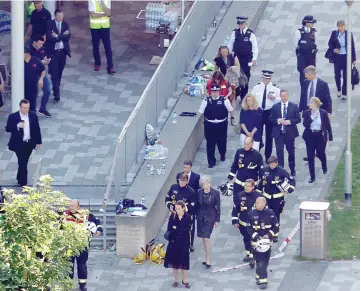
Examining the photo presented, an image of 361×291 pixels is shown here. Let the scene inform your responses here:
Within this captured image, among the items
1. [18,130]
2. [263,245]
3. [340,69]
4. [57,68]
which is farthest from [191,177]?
[340,69]

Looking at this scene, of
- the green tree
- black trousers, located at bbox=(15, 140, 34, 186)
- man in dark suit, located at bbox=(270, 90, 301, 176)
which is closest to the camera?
the green tree

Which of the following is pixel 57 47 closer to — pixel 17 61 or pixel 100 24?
pixel 100 24

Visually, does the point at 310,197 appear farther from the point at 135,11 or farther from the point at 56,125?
the point at 135,11

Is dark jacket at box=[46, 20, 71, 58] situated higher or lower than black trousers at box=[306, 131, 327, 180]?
higher

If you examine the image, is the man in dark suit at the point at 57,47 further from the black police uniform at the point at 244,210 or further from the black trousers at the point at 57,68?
the black police uniform at the point at 244,210

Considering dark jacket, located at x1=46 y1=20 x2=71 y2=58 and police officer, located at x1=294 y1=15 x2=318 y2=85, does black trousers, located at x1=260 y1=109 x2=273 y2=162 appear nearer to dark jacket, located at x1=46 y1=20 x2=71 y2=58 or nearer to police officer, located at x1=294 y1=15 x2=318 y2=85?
police officer, located at x1=294 y1=15 x2=318 y2=85

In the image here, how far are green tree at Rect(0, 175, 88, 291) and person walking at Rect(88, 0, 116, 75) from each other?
1177cm

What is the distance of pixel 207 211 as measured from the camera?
2534 centimetres

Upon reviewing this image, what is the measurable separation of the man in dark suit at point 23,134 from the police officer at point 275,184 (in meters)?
4.15

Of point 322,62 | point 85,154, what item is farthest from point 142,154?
point 322,62

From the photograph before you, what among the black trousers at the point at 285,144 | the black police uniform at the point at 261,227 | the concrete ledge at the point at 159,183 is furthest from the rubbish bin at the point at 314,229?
the concrete ledge at the point at 159,183

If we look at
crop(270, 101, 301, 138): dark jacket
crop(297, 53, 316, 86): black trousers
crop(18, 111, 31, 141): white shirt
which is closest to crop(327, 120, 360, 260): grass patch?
crop(270, 101, 301, 138): dark jacket

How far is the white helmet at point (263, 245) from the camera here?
2456 centimetres

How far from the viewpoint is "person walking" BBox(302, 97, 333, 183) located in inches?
1075
